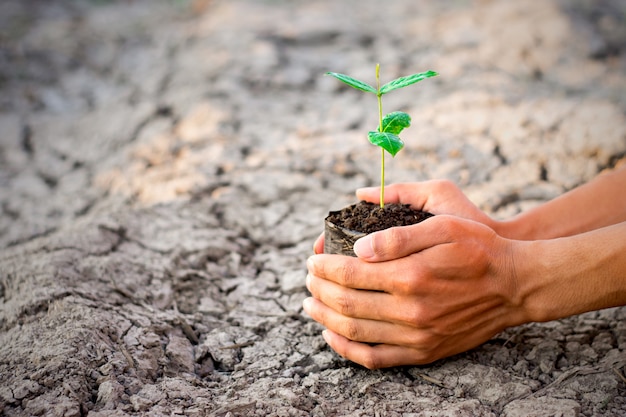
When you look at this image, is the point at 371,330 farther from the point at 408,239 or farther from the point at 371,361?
the point at 408,239

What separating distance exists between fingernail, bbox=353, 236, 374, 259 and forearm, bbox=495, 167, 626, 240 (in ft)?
1.71

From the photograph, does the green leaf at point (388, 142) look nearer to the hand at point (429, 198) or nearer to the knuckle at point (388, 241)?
the knuckle at point (388, 241)

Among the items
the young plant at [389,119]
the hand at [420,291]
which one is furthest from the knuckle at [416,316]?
the young plant at [389,119]

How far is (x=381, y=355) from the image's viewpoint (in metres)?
1.35

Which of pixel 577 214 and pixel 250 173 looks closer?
pixel 577 214

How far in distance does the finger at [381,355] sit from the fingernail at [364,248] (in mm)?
251

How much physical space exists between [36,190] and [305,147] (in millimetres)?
1287

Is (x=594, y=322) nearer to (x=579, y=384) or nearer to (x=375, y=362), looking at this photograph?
(x=579, y=384)

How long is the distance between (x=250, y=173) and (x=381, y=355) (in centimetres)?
132

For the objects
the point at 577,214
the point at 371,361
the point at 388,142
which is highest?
the point at 388,142

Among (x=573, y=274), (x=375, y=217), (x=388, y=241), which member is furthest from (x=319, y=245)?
(x=573, y=274)

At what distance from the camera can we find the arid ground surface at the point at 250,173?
1.35 m

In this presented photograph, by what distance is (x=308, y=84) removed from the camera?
11.0 feet

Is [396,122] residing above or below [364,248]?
above
